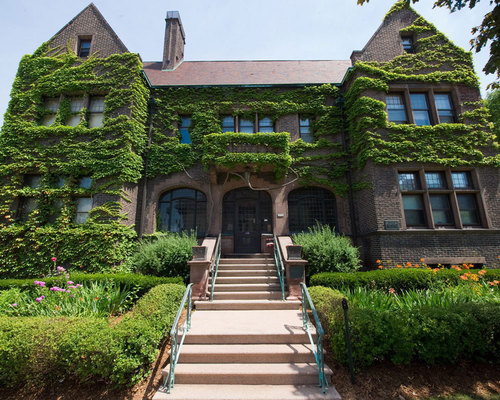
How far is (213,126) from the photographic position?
1304cm

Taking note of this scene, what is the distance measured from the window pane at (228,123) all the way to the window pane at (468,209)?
10.9 meters

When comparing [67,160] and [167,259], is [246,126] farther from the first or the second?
[67,160]

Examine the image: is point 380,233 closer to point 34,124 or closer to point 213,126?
point 213,126

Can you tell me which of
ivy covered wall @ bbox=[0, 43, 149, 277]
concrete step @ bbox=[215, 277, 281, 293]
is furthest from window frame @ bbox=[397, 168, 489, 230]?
ivy covered wall @ bbox=[0, 43, 149, 277]

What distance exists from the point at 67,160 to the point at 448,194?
55.1ft

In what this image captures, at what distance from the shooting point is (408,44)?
42.0 feet

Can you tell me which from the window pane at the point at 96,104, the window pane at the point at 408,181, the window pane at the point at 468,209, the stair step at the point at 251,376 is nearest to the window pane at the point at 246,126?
the window pane at the point at 96,104

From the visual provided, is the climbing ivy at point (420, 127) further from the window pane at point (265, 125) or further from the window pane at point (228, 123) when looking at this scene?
the window pane at point (228, 123)

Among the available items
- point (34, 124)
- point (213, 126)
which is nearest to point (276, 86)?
point (213, 126)

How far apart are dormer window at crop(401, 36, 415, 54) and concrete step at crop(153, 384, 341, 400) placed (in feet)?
49.5

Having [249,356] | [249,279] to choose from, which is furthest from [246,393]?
[249,279]

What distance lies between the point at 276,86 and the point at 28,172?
1248 cm

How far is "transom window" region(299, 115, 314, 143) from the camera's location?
1320cm

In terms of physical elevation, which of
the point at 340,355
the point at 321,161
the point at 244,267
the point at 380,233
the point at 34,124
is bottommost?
the point at 340,355
